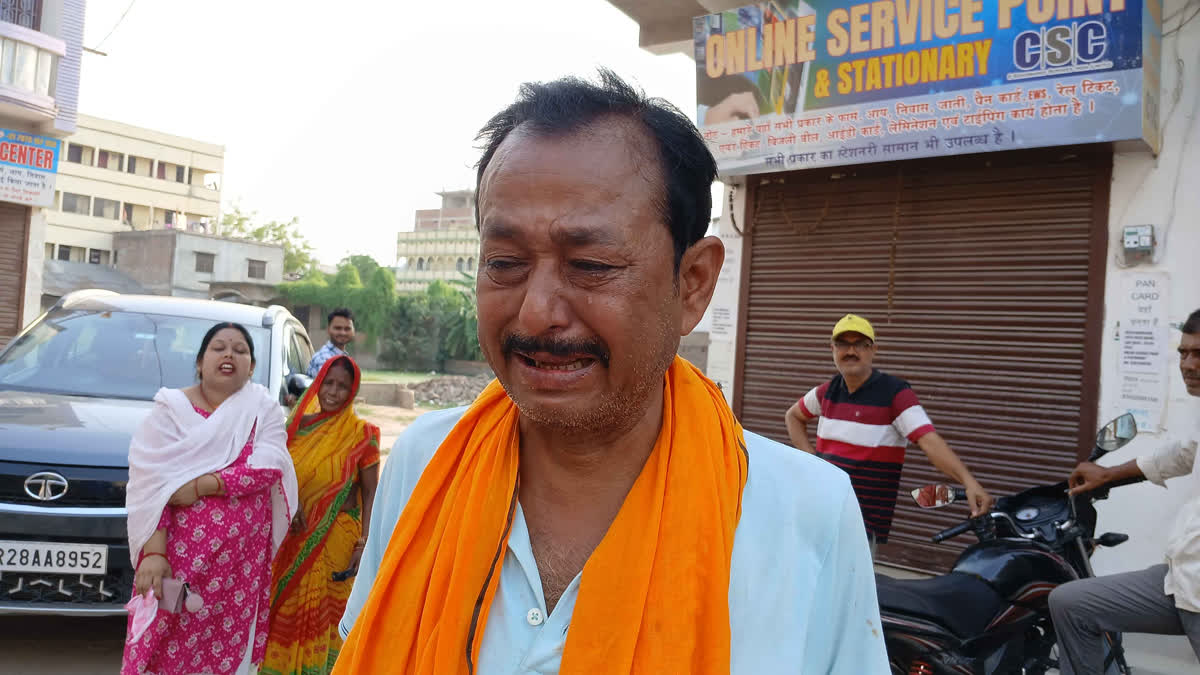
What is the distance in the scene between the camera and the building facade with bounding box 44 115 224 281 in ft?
153

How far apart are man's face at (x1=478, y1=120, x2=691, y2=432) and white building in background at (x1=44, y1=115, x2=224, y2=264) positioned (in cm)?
4937

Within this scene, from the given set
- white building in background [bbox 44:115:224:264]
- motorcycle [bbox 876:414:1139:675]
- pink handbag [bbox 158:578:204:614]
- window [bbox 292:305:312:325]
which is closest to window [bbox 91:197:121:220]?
white building in background [bbox 44:115:224:264]

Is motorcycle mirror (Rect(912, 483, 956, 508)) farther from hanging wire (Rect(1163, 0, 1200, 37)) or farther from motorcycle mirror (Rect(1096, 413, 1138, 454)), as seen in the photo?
hanging wire (Rect(1163, 0, 1200, 37))

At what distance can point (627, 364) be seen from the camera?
126 centimetres

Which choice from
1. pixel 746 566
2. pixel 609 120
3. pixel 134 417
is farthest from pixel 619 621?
pixel 134 417

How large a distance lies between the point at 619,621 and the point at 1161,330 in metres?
5.57

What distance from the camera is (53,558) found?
3.92 metres

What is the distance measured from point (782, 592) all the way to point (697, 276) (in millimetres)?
520

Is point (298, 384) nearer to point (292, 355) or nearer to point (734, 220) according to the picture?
point (292, 355)

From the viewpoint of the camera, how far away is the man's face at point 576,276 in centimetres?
123

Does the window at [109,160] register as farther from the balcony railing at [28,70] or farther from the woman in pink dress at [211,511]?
the woman in pink dress at [211,511]

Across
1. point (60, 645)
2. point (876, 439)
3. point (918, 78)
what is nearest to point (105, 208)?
point (60, 645)

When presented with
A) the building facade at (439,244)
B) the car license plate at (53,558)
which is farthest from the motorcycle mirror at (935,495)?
the building facade at (439,244)

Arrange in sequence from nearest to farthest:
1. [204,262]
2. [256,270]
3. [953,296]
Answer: [953,296] → [204,262] → [256,270]
